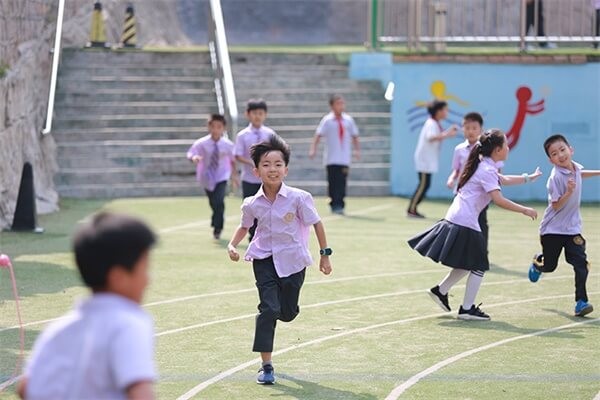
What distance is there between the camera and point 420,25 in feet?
74.1

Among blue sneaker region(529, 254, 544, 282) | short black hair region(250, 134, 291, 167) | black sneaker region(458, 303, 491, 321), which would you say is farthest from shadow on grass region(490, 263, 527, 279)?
short black hair region(250, 134, 291, 167)

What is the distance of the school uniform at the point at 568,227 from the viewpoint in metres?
9.84

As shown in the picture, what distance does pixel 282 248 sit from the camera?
7.77 meters

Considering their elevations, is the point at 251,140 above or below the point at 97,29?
below

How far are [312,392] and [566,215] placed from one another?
344 centimetres

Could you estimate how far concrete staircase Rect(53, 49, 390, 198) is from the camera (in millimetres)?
20953

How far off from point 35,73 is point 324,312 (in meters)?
10.3

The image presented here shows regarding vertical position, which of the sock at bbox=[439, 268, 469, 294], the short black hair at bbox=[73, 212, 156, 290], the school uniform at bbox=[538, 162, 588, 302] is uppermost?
the short black hair at bbox=[73, 212, 156, 290]

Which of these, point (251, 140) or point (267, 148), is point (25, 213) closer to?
point (251, 140)

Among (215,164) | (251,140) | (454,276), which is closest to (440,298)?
(454,276)

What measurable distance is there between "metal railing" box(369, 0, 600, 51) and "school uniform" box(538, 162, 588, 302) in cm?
1149

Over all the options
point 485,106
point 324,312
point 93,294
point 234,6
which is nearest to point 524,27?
point 485,106

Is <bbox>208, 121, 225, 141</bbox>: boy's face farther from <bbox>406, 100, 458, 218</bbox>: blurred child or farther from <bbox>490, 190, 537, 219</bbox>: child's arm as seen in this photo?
<bbox>490, 190, 537, 219</bbox>: child's arm

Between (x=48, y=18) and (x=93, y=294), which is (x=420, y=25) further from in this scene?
(x=93, y=294)
